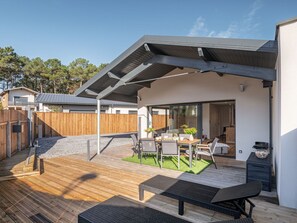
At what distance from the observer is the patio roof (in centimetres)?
388

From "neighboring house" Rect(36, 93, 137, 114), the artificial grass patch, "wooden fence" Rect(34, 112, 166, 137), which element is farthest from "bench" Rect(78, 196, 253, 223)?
"neighboring house" Rect(36, 93, 137, 114)

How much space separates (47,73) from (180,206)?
2976 cm

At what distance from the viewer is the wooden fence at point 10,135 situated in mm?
6488

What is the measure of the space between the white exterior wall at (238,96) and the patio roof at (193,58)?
138 centimetres

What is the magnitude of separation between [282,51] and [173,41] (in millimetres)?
2447

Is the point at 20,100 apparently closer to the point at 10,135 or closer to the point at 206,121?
the point at 10,135

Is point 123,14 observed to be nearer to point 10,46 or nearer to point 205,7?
point 205,7

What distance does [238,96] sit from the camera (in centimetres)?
666

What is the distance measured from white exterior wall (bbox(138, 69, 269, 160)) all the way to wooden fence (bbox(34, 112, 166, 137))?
9.94 meters

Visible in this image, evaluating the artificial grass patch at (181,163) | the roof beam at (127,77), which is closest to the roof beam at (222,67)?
the roof beam at (127,77)

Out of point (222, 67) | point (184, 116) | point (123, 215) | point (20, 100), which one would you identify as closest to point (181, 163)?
point (184, 116)

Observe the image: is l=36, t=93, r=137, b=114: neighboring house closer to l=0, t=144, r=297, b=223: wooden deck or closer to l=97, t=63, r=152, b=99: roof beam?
l=97, t=63, r=152, b=99: roof beam

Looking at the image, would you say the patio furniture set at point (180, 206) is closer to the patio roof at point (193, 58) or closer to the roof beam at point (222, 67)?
the roof beam at point (222, 67)

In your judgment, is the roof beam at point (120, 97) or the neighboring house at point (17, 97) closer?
the roof beam at point (120, 97)
